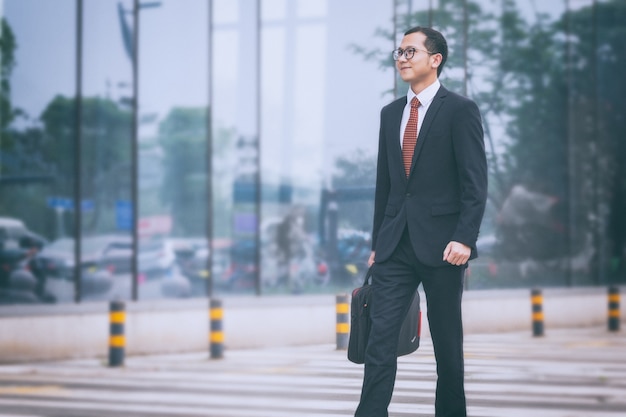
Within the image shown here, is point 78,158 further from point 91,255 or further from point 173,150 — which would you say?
point 173,150

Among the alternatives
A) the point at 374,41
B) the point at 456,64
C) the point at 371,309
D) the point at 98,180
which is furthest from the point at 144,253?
the point at 371,309

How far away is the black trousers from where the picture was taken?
5.05 metres

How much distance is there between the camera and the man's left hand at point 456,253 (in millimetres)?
4879

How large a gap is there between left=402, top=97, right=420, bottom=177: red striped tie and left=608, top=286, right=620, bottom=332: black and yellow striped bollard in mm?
12417

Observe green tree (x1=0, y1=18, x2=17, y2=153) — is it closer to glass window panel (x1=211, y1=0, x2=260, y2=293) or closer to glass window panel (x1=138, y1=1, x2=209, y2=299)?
glass window panel (x1=138, y1=1, x2=209, y2=299)

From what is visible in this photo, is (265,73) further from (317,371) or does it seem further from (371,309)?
(371,309)

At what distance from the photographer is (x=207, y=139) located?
16.0 meters

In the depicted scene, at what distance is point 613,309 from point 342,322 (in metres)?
11.3

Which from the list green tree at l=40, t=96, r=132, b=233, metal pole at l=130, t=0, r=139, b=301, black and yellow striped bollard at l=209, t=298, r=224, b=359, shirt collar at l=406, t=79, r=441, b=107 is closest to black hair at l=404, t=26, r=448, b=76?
shirt collar at l=406, t=79, r=441, b=107

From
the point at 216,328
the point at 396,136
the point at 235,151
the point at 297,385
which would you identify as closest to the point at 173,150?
the point at 235,151

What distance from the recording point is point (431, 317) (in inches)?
201

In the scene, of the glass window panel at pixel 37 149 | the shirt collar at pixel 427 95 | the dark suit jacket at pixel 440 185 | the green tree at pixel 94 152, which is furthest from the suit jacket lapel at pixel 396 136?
Answer: the green tree at pixel 94 152

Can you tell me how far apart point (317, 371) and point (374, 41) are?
5328 millimetres

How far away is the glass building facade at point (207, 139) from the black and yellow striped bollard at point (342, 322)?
6.69m
